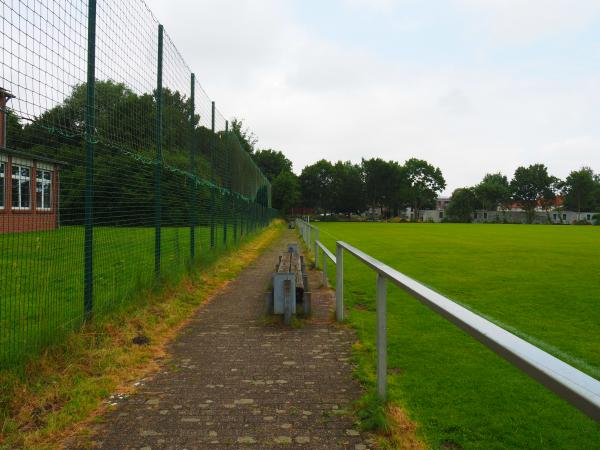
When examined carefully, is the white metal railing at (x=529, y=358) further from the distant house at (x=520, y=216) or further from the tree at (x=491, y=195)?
the tree at (x=491, y=195)

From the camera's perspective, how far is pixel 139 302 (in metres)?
5.28

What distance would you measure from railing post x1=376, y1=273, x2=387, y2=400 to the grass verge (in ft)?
5.82

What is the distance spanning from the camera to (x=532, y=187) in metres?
95.1

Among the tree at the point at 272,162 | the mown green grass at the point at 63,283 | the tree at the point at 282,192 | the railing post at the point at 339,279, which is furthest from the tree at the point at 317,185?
the railing post at the point at 339,279

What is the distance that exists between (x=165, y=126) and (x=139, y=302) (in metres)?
2.76

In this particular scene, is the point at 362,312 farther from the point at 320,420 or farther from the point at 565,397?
the point at 565,397

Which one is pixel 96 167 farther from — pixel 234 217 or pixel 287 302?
pixel 234 217

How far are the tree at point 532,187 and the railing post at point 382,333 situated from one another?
10083 centimetres

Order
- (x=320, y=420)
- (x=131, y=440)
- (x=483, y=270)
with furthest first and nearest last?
(x=483, y=270), (x=320, y=420), (x=131, y=440)

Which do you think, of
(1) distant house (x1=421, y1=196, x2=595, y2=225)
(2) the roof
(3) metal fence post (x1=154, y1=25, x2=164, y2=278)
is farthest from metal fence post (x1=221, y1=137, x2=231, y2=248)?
(1) distant house (x1=421, y1=196, x2=595, y2=225)

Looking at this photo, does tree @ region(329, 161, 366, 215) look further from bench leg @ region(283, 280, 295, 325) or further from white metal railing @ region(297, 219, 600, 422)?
white metal railing @ region(297, 219, 600, 422)

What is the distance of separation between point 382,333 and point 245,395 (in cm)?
106

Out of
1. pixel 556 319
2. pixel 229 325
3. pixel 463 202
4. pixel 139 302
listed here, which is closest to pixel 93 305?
pixel 139 302

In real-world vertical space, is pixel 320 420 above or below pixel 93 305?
below
